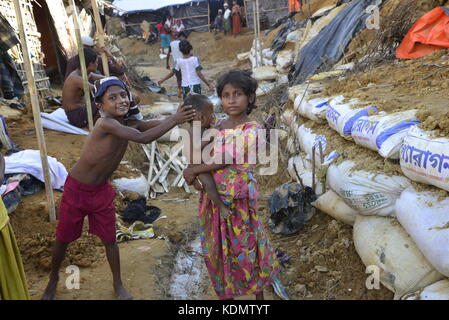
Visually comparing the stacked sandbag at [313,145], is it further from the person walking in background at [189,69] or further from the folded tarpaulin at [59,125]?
the person walking in background at [189,69]

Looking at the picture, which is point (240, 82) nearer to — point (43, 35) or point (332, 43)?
point (332, 43)

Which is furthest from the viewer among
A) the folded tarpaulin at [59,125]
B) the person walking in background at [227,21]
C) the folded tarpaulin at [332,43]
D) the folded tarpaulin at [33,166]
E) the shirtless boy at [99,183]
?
the person walking in background at [227,21]

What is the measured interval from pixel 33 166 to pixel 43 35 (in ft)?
19.7

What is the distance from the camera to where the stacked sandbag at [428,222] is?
1956mm

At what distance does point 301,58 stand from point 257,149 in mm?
5378

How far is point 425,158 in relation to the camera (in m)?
2.15

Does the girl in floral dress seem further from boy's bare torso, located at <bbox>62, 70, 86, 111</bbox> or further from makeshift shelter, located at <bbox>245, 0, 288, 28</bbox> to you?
makeshift shelter, located at <bbox>245, 0, 288, 28</bbox>

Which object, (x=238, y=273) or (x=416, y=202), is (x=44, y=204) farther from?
(x=416, y=202)

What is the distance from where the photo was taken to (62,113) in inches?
223

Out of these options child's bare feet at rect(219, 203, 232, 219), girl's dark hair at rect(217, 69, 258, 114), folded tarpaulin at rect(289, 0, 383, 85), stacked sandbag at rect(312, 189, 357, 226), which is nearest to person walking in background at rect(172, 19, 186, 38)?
folded tarpaulin at rect(289, 0, 383, 85)

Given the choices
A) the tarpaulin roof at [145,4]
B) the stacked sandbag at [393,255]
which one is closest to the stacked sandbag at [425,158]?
the stacked sandbag at [393,255]

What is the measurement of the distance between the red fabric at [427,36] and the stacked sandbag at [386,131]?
78.0 inches

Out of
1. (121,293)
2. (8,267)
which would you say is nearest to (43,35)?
(121,293)

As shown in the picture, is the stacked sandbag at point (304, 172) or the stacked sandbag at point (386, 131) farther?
the stacked sandbag at point (304, 172)
